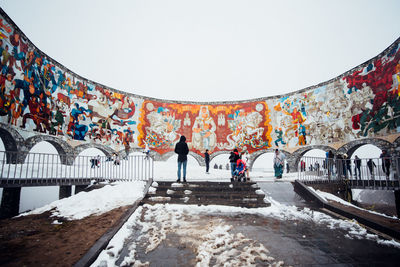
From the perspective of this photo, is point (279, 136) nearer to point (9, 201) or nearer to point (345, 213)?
point (345, 213)

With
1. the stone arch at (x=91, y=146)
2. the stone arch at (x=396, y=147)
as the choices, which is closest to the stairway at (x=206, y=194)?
the stone arch at (x=396, y=147)

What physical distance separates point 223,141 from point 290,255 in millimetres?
19394

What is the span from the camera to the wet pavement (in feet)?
8.25

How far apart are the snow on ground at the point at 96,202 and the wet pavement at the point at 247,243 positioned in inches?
55.3

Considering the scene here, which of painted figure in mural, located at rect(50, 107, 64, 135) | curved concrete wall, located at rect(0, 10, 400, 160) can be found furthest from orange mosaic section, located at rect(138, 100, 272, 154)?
painted figure in mural, located at rect(50, 107, 64, 135)

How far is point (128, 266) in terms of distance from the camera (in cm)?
241

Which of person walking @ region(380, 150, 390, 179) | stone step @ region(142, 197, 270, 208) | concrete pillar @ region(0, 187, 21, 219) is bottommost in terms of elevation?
concrete pillar @ region(0, 187, 21, 219)

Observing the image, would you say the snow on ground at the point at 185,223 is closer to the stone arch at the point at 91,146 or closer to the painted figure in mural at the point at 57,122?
the painted figure in mural at the point at 57,122

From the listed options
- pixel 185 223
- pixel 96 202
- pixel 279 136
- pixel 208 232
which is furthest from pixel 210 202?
pixel 279 136

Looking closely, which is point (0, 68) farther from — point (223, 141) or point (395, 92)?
point (395, 92)

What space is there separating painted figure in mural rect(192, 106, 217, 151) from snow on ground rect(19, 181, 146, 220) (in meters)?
15.5

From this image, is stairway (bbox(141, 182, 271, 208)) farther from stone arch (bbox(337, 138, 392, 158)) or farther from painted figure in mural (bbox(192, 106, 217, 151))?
painted figure in mural (bbox(192, 106, 217, 151))

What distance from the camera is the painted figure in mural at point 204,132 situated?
22000 mm

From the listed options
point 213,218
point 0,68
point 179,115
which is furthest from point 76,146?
point 213,218
